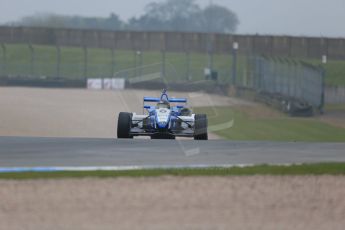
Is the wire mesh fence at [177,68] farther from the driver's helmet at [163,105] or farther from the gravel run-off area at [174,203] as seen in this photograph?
the gravel run-off area at [174,203]

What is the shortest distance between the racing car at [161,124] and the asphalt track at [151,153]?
2.87 m

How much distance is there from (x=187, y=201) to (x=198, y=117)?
10.3 m

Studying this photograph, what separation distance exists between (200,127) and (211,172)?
859 centimetres

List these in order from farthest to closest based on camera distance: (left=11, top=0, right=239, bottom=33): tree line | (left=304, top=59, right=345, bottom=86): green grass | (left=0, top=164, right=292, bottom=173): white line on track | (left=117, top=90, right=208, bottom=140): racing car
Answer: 1. (left=11, top=0, right=239, bottom=33): tree line
2. (left=304, top=59, right=345, bottom=86): green grass
3. (left=117, top=90, right=208, bottom=140): racing car
4. (left=0, top=164, right=292, bottom=173): white line on track

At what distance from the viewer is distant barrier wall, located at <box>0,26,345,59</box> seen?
245 feet

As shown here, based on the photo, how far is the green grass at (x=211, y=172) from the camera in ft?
40.8

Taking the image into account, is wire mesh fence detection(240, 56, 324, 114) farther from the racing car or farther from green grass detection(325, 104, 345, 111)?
the racing car

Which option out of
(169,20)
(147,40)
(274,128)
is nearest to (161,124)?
(274,128)

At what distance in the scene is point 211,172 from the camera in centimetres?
1289

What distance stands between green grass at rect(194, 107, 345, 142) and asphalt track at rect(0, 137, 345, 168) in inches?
350

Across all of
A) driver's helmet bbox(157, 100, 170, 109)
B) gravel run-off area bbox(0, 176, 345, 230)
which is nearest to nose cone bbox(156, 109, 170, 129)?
driver's helmet bbox(157, 100, 170, 109)

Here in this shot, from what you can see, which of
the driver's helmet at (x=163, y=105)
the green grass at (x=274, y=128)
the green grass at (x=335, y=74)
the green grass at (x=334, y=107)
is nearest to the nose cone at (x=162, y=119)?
the driver's helmet at (x=163, y=105)

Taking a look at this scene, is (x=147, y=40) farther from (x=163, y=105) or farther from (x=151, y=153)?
(x=151, y=153)

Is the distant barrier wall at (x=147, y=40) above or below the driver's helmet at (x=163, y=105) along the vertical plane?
above
